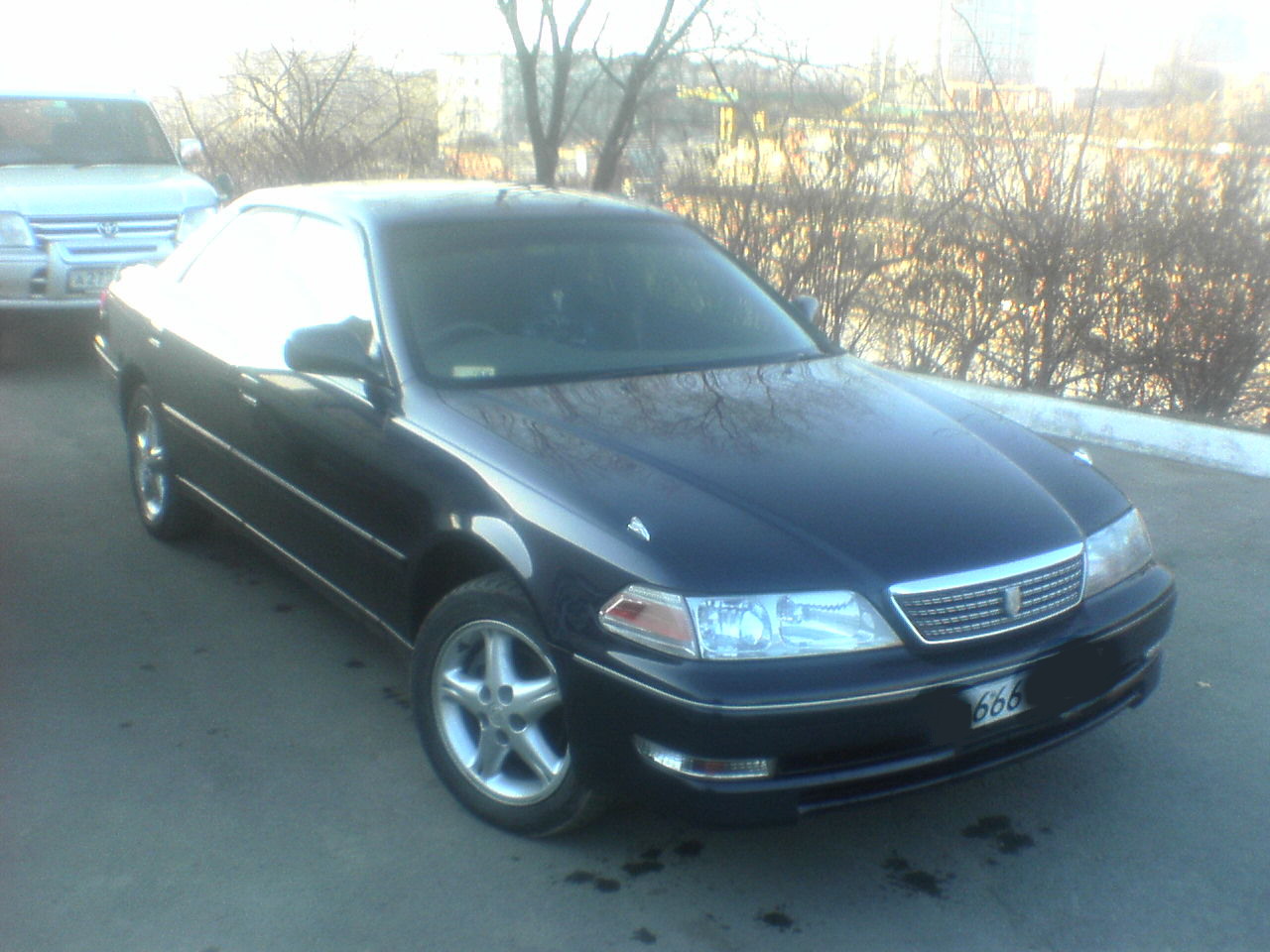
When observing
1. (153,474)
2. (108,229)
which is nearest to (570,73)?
(108,229)

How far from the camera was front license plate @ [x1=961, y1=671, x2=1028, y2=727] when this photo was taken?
2.94 metres

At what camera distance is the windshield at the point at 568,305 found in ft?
12.9

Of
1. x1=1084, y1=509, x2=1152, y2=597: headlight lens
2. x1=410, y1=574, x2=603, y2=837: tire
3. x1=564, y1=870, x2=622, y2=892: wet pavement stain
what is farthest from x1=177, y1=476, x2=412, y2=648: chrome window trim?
x1=1084, y1=509, x2=1152, y2=597: headlight lens

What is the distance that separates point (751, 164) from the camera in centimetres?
1008

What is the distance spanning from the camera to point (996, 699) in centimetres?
298

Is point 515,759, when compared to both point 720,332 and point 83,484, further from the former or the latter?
point 83,484

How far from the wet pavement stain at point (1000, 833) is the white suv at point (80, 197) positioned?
814 cm

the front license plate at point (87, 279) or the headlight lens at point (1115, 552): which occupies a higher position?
the headlight lens at point (1115, 552)

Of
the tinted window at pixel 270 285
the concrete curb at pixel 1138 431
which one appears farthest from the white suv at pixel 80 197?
the concrete curb at pixel 1138 431

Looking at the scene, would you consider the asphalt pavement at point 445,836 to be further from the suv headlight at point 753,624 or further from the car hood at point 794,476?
the car hood at point 794,476

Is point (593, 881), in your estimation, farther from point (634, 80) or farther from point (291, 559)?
point (634, 80)

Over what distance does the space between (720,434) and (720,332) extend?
96 cm

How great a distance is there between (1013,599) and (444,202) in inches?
93.9

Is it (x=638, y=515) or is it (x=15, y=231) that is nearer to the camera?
(x=638, y=515)
